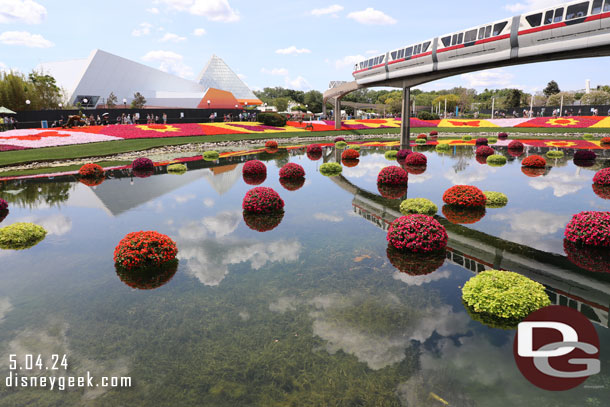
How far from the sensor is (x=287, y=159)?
3030 centimetres

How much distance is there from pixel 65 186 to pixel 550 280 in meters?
21.6

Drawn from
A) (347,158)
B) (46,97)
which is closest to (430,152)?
(347,158)

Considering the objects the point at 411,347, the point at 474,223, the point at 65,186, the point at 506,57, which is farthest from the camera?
the point at 506,57

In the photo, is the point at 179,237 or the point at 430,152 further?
the point at 430,152

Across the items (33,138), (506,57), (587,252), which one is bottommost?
(587,252)

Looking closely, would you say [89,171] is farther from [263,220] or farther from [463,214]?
[463,214]

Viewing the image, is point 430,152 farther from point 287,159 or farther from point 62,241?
point 62,241

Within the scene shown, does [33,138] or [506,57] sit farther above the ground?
[506,57]

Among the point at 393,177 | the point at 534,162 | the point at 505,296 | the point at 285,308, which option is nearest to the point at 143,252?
the point at 285,308

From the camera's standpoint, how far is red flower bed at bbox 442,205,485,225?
12.9m

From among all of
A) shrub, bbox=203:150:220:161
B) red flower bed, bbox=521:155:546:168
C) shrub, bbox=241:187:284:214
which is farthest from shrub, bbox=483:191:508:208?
shrub, bbox=203:150:220:161

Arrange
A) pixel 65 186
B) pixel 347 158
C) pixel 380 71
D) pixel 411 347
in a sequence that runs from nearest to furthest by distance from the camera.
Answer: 1. pixel 411 347
2. pixel 65 186
3. pixel 347 158
4. pixel 380 71

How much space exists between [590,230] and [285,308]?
351 inches

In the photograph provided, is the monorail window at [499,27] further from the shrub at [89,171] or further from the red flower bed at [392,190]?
the shrub at [89,171]
